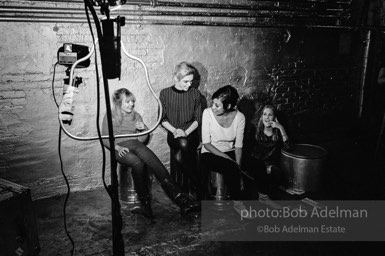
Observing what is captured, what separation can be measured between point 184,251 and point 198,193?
115 centimetres

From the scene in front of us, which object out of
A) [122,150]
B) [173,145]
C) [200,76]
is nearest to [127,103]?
[122,150]

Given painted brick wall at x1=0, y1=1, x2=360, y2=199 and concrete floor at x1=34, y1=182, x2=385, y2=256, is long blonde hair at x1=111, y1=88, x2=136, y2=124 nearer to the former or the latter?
painted brick wall at x1=0, y1=1, x2=360, y2=199

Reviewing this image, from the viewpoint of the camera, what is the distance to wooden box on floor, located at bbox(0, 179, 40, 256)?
263 centimetres

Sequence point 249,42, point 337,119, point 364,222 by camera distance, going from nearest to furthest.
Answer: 1. point 364,222
2. point 249,42
3. point 337,119

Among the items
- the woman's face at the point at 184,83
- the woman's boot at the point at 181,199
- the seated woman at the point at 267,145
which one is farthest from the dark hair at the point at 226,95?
the woman's boot at the point at 181,199

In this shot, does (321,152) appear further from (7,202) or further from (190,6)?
(7,202)

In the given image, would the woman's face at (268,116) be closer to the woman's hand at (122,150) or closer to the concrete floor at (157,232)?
the concrete floor at (157,232)

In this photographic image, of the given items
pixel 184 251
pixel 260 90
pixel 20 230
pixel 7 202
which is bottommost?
pixel 184 251

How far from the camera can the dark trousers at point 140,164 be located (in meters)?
3.96

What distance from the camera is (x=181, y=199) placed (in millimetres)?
3945

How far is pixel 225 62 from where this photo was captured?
16.8 ft

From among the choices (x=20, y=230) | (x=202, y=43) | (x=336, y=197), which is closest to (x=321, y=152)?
(x=336, y=197)

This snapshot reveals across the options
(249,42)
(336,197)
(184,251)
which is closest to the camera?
(184,251)

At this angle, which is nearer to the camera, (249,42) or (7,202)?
(7,202)
